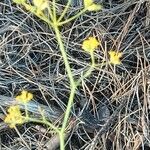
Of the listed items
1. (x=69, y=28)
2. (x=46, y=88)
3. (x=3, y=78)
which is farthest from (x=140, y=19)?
(x=3, y=78)

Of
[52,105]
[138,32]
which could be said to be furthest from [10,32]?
[138,32]

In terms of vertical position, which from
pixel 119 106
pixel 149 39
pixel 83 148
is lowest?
pixel 83 148

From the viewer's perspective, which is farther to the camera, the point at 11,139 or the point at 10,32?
the point at 10,32

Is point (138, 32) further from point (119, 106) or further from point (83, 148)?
point (83, 148)

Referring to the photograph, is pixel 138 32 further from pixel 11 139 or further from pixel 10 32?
pixel 11 139

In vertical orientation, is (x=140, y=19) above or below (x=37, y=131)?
above

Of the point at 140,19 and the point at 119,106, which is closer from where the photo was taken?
the point at 119,106
